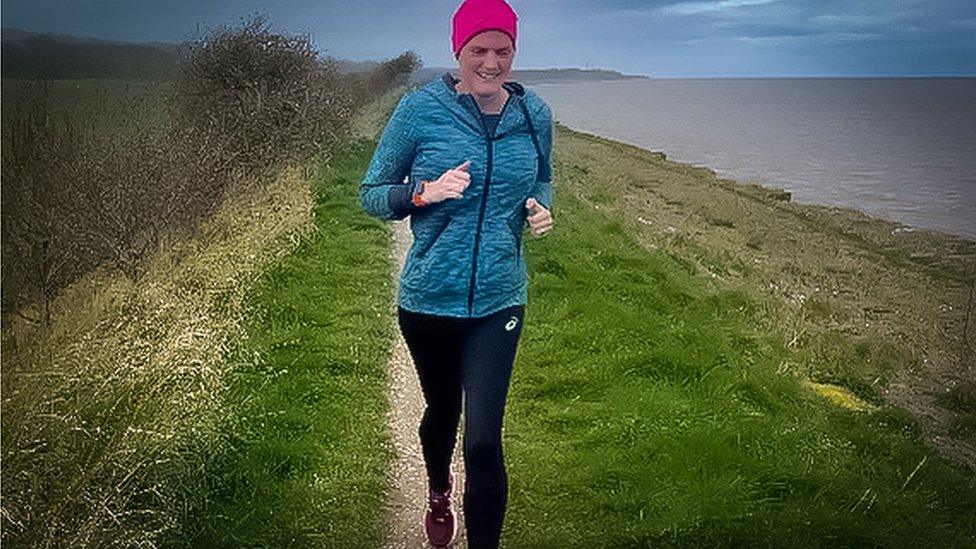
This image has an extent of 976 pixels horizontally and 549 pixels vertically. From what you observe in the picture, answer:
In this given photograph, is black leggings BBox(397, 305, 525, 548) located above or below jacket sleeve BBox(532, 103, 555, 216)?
below

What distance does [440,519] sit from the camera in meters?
2.39

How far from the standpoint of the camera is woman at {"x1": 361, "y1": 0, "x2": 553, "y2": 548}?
5.86 ft

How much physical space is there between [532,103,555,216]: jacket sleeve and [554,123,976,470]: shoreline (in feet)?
0.30

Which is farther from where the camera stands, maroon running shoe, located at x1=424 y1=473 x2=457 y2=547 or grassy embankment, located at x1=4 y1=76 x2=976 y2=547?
maroon running shoe, located at x1=424 y1=473 x2=457 y2=547

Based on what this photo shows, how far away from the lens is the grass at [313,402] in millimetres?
2186

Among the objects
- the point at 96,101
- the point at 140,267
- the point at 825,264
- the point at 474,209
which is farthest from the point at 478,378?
the point at 825,264

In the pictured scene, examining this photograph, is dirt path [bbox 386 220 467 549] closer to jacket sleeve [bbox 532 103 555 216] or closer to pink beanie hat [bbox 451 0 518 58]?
jacket sleeve [bbox 532 103 555 216]

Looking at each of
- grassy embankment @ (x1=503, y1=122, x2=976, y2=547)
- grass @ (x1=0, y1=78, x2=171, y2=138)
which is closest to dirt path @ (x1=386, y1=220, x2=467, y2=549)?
grassy embankment @ (x1=503, y1=122, x2=976, y2=547)

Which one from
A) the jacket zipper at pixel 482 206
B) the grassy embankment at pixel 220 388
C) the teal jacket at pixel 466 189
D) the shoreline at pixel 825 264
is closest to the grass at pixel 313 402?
the grassy embankment at pixel 220 388

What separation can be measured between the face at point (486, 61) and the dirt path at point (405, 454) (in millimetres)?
683

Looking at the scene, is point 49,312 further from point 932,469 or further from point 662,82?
point 932,469

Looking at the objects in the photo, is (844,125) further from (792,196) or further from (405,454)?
(405,454)

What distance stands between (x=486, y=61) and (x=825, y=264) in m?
1.76

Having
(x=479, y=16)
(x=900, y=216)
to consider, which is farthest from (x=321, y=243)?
(x=900, y=216)
